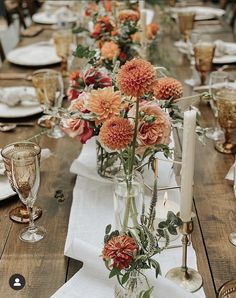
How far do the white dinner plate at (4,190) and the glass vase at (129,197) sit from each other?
36 cm

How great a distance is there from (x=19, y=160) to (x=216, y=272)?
0.44 metres

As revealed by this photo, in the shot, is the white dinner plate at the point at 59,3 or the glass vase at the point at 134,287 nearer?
the glass vase at the point at 134,287

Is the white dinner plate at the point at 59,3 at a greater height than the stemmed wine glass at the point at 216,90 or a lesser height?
lesser

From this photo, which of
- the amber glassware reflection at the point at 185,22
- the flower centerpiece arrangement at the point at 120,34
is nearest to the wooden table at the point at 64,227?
the flower centerpiece arrangement at the point at 120,34

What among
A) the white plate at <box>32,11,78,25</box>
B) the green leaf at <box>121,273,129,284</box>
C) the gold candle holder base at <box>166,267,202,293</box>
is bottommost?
the white plate at <box>32,11,78,25</box>

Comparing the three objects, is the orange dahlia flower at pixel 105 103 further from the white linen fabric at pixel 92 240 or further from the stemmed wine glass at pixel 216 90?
the stemmed wine glass at pixel 216 90

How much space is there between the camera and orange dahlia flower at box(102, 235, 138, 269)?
796 mm

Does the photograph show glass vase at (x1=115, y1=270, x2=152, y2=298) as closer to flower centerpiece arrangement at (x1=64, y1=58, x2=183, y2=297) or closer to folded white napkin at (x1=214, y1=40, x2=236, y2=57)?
flower centerpiece arrangement at (x1=64, y1=58, x2=183, y2=297)

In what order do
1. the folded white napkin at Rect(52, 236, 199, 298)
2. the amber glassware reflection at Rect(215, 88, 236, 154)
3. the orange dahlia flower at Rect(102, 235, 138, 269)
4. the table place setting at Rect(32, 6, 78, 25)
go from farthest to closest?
the table place setting at Rect(32, 6, 78, 25) → the amber glassware reflection at Rect(215, 88, 236, 154) → the folded white napkin at Rect(52, 236, 199, 298) → the orange dahlia flower at Rect(102, 235, 138, 269)

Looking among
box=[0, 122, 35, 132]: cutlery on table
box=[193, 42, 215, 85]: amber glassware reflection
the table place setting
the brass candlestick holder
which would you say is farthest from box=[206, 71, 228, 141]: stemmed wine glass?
the table place setting

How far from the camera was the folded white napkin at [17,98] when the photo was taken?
1774mm

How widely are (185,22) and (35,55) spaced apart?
75cm

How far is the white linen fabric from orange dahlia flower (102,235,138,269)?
13cm

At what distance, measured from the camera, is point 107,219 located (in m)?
1.19
